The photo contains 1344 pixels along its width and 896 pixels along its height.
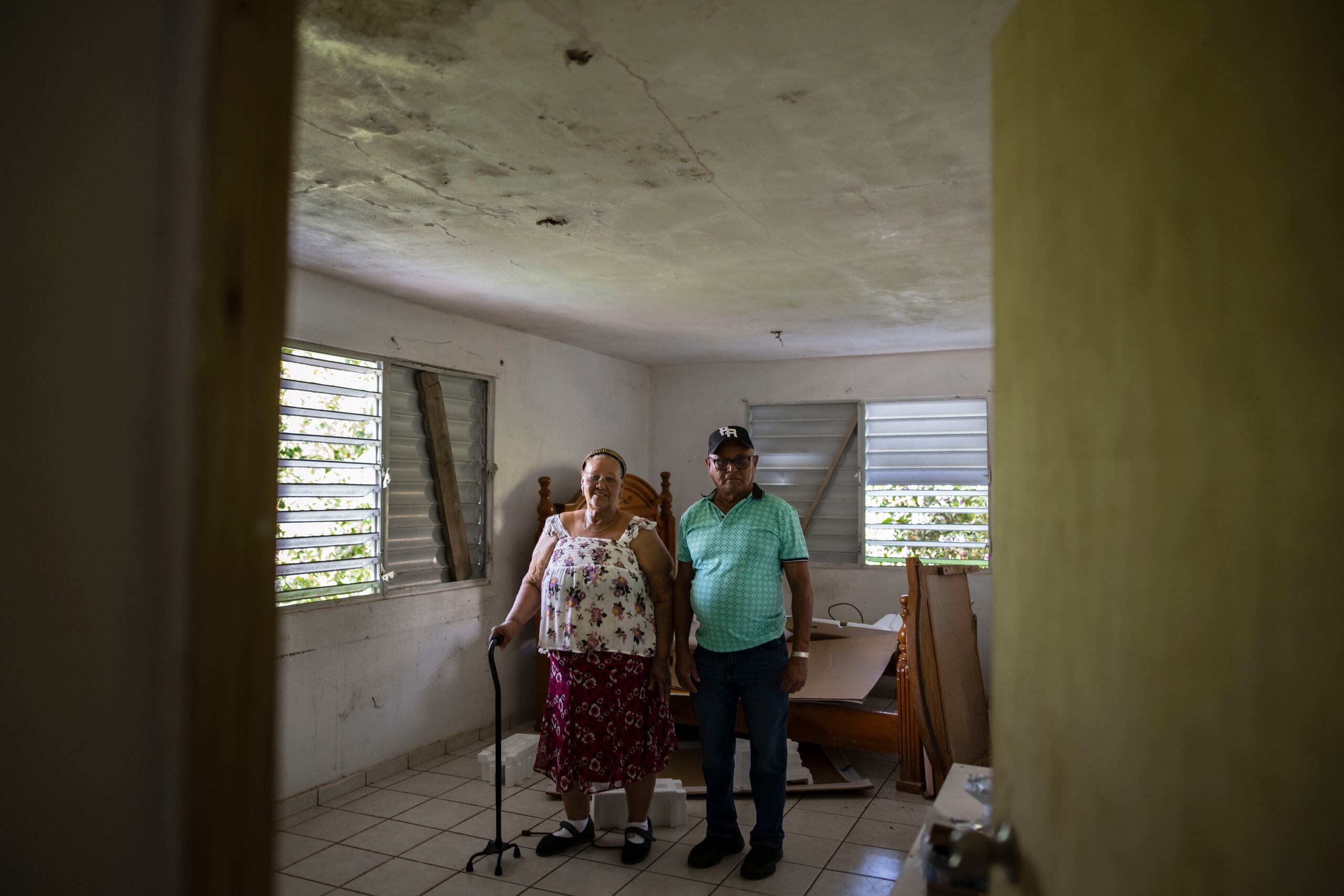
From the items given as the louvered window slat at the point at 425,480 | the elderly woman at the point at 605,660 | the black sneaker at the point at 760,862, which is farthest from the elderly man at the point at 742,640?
the louvered window slat at the point at 425,480

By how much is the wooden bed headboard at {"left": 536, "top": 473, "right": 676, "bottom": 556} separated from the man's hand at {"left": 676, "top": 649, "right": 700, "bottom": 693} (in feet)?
6.49

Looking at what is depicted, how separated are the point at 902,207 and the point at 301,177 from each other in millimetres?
2024

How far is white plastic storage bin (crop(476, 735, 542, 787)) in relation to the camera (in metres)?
3.77

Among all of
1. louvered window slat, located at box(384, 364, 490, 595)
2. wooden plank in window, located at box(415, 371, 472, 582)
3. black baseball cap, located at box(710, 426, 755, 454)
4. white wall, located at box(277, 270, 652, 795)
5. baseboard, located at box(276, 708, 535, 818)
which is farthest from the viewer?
wooden plank in window, located at box(415, 371, 472, 582)

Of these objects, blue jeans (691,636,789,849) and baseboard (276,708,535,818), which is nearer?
blue jeans (691,636,789,849)

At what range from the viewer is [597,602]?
3.02 meters

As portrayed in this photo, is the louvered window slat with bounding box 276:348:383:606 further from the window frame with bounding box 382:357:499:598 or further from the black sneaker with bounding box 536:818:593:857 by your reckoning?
the black sneaker with bounding box 536:818:593:857

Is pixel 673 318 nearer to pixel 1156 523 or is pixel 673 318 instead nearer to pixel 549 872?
pixel 549 872

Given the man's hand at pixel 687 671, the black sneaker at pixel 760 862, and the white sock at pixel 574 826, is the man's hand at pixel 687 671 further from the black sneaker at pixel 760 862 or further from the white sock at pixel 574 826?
the white sock at pixel 574 826

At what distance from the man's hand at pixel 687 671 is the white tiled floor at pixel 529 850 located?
2.21 feet

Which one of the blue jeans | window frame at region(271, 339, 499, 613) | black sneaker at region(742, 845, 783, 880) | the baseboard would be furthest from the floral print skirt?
window frame at region(271, 339, 499, 613)

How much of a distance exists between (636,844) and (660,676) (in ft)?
2.13

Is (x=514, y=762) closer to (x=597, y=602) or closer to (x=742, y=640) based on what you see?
(x=597, y=602)

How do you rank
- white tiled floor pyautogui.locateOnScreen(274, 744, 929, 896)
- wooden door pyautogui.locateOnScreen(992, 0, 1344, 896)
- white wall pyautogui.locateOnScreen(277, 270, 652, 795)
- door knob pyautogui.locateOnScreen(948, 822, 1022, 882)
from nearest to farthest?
wooden door pyautogui.locateOnScreen(992, 0, 1344, 896), door knob pyautogui.locateOnScreen(948, 822, 1022, 882), white tiled floor pyautogui.locateOnScreen(274, 744, 929, 896), white wall pyautogui.locateOnScreen(277, 270, 652, 795)
